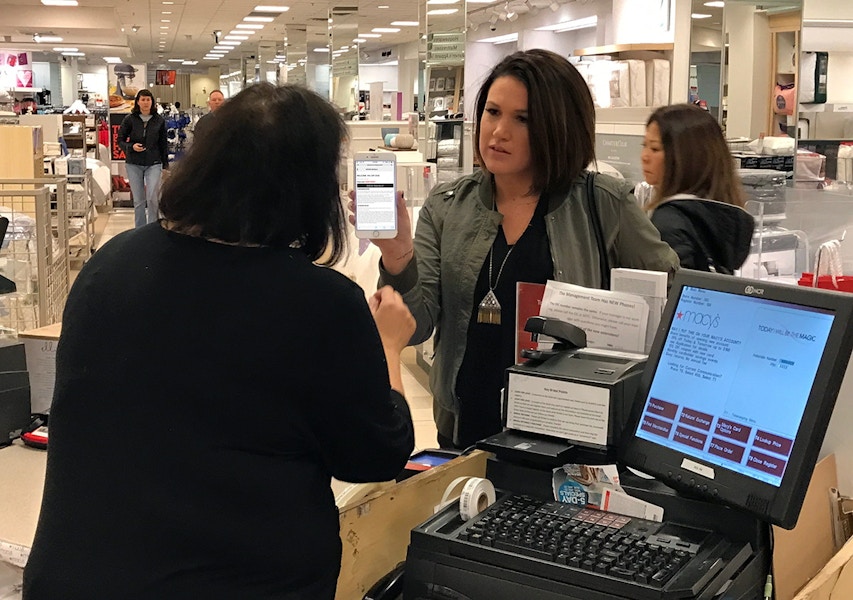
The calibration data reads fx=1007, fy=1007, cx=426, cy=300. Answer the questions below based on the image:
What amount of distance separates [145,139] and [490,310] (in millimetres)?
10153

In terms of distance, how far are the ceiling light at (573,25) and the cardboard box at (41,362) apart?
1174cm

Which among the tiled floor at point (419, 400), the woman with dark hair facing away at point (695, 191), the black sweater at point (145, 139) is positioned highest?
the black sweater at point (145, 139)

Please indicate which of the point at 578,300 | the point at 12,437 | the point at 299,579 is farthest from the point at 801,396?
the point at 12,437

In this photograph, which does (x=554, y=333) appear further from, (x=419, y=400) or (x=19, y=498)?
(x=419, y=400)

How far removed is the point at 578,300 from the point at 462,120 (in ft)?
16.9

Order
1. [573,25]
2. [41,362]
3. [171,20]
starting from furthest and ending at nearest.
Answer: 1. [171,20]
2. [573,25]
3. [41,362]

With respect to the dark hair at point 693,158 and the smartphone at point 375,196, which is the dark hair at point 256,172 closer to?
the smartphone at point 375,196

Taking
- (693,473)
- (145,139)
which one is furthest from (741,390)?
(145,139)

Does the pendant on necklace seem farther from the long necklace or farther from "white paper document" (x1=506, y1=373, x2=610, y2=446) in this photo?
"white paper document" (x1=506, y1=373, x2=610, y2=446)

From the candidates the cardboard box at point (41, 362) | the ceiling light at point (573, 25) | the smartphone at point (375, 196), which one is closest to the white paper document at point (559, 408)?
the smartphone at point (375, 196)

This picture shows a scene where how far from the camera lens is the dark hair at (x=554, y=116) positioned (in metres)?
2.10

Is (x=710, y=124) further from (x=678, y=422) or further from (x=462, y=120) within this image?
(x=462, y=120)

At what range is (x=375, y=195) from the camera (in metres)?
2.18

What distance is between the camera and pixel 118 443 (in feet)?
4.33
